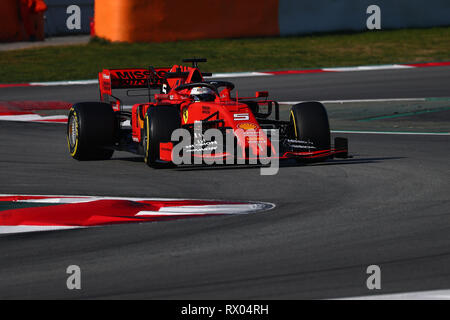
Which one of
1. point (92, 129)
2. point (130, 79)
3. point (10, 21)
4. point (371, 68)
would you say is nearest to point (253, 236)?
point (92, 129)

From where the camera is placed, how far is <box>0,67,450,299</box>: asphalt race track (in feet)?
18.8

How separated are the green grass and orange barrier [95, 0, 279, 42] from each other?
1.21 ft

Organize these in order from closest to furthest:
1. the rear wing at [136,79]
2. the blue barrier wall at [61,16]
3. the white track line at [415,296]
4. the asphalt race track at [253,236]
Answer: the white track line at [415,296], the asphalt race track at [253,236], the rear wing at [136,79], the blue barrier wall at [61,16]

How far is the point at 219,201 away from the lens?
8.42m

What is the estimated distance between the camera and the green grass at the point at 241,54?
922 inches

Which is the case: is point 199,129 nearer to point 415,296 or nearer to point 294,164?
point 294,164

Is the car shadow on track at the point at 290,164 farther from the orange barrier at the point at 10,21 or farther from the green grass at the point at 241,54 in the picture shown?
the orange barrier at the point at 10,21

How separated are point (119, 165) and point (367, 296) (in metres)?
6.15

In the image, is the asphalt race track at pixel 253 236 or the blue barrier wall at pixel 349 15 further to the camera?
the blue barrier wall at pixel 349 15

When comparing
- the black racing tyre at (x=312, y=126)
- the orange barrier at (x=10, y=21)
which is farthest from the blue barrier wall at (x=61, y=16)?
the black racing tyre at (x=312, y=126)

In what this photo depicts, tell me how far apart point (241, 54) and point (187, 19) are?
254 centimetres

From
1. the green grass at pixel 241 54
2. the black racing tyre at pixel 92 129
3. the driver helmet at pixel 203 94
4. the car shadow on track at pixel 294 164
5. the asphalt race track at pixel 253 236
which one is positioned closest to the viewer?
the asphalt race track at pixel 253 236

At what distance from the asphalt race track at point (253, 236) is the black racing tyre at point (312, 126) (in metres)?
0.28

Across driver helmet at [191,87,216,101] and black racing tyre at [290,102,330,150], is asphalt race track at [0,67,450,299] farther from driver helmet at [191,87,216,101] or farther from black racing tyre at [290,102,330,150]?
driver helmet at [191,87,216,101]
